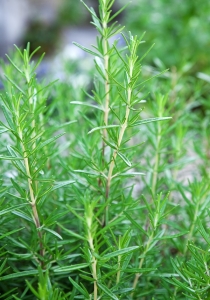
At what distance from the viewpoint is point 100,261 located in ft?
1.41

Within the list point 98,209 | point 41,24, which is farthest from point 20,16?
point 98,209

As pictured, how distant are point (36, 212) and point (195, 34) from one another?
7.28ft

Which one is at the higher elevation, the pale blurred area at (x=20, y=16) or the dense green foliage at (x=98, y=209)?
the dense green foliage at (x=98, y=209)

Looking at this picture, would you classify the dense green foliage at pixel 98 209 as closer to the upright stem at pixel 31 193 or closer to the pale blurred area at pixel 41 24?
A: the upright stem at pixel 31 193

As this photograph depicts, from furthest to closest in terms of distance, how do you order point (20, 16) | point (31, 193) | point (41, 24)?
point (20, 16) < point (41, 24) < point (31, 193)

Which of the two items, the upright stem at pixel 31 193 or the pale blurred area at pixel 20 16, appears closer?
the upright stem at pixel 31 193

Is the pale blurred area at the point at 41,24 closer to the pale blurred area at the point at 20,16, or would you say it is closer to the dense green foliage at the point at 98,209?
the pale blurred area at the point at 20,16

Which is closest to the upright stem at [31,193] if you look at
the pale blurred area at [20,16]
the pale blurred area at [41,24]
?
the pale blurred area at [41,24]

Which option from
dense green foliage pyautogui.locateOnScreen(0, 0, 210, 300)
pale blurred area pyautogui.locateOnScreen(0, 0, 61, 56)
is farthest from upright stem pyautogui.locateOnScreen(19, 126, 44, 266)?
pale blurred area pyautogui.locateOnScreen(0, 0, 61, 56)

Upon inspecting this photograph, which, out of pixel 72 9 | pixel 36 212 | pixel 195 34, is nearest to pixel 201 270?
pixel 36 212

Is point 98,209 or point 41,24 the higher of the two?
point 98,209

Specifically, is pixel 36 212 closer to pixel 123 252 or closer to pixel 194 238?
pixel 123 252

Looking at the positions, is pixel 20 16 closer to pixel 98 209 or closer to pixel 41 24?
pixel 41 24

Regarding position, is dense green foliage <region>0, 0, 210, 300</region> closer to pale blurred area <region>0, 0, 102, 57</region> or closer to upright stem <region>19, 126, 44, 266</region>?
upright stem <region>19, 126, 44, 266</region>
